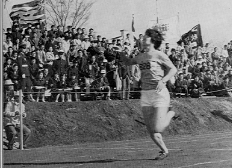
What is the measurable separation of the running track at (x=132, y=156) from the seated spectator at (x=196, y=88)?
1.45 metres

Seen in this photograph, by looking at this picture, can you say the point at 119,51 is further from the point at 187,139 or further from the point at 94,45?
the point at 187,139

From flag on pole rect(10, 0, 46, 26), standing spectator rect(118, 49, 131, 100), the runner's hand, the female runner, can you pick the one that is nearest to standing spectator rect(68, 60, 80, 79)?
standing spectator rect(118, 49, 131, 100)

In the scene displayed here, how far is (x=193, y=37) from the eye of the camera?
8891 mm

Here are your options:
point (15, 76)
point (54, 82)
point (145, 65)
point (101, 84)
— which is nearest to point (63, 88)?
point (54, 82)

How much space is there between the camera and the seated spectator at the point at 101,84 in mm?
9438

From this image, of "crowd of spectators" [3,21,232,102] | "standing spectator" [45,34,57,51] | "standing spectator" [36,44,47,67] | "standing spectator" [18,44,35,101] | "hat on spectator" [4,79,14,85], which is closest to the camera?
"hat on spectator" [4,79,14,85]

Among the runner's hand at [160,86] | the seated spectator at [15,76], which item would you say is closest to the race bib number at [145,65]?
the runner's hand at [160,86]

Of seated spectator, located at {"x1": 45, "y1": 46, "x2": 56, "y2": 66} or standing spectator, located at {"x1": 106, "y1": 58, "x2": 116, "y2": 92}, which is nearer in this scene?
seated spectator, located at {"x1": 45, "y1": 46, "x2": 56, "y2": 66}

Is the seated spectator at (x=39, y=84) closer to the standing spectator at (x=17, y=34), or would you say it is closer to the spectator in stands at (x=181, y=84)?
the standing spectator at (x=17, y=34)

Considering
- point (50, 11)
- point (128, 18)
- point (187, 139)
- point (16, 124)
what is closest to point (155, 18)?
point (128, 18)

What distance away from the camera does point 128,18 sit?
7262 mm

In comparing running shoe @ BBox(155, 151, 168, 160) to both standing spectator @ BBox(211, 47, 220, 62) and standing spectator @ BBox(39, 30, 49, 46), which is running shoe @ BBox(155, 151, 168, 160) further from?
standing spectator @ BBox(211, 47, 220, 62)

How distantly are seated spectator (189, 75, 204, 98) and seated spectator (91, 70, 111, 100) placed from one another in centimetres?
140

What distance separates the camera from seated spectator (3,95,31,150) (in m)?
7.88
